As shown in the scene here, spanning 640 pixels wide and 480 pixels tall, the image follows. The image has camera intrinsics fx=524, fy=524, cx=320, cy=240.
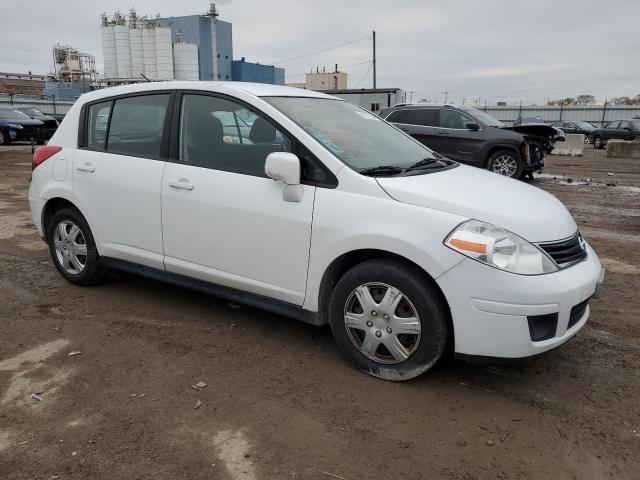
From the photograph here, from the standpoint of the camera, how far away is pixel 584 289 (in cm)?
297

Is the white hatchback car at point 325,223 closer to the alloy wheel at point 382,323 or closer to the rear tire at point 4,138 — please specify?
the alloy wheel at point 382,323

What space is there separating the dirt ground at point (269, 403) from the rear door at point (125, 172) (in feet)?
1.92

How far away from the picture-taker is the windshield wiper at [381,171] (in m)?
3.23

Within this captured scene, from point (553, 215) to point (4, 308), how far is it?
4.22m

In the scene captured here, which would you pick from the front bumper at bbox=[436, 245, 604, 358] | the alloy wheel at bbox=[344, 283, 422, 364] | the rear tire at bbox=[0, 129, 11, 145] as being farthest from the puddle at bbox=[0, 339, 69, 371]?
the rear tire at bbox=[0, 129, 11, 145]

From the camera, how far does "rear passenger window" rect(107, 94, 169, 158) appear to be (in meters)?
4.00

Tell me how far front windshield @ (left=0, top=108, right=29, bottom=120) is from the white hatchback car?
61.8 ft

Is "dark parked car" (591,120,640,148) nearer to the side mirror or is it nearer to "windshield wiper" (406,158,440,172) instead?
"windshield wiper" (406,158,440,172)

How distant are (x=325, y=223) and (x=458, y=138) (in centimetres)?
964

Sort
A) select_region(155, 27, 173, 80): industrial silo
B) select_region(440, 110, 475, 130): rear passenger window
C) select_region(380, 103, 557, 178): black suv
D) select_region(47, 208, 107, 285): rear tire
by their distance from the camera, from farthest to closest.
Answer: select_region(155, 27, 173, 80): industrial silo → select_region(440, 110, 475, 130): rear passenger window → select_region(380, 103, 557, 178): black suv → select_region(47, 208, 107, 285): rear tire

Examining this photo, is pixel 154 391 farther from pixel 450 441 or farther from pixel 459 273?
pixel 459 273

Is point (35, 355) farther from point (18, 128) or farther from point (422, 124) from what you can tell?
point (18, 128)

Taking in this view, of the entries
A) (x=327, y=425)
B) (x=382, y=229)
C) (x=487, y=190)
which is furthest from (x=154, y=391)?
(x=487, y=190)

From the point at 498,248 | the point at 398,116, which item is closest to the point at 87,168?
the point at 498,248
